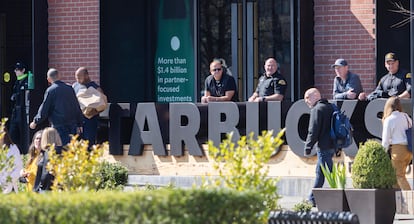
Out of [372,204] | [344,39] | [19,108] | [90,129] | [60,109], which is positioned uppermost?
[344,39]

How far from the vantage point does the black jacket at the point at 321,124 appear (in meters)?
16.2

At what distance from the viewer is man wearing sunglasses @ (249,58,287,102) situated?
1798 centimetres

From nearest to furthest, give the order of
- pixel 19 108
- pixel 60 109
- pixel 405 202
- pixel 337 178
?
1. pixel 337 178
2. pixel 405 202
3. pixel 60 109
4. pixel 19 108

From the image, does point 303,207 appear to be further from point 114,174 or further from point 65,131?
point 65,131

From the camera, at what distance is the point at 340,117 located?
641 inches

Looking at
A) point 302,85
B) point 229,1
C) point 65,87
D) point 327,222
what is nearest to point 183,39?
point 229,1

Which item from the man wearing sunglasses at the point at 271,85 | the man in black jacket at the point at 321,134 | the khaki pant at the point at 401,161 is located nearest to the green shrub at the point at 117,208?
the man in black jacket at the point at 321,134

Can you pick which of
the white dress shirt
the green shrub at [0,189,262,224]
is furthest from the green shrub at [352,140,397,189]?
the green shrub at [0,189,262,224]

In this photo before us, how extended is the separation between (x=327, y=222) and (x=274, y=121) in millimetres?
8300

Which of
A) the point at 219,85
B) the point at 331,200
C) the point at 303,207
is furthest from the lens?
the point at 219,85

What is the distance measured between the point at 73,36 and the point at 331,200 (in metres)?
9.63

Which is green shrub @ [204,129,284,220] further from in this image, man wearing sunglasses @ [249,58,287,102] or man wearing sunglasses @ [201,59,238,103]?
man wearing sunglasses @ [201,59,238,103]

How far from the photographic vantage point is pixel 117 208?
825cm

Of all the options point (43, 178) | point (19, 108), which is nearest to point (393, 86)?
point (43, 178)
